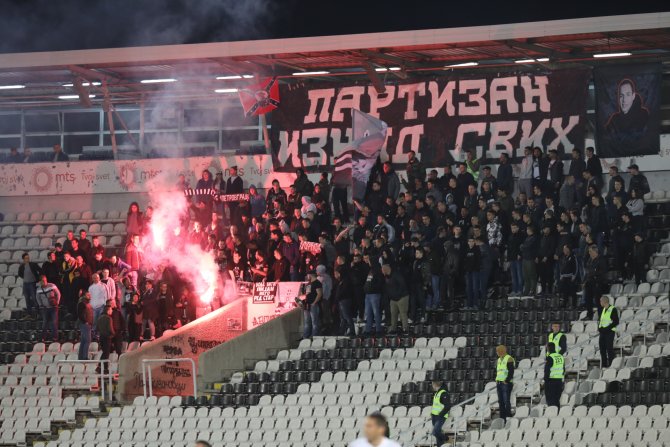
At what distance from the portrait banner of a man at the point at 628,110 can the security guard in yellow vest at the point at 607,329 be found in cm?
778

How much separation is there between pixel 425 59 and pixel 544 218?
6719 mm

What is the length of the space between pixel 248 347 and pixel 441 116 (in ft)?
25.9

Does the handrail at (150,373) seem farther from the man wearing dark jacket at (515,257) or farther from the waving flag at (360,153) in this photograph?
the man wearing dark jacket at (515,257)

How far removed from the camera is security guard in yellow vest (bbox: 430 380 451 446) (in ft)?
68.9

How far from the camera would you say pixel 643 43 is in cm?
2920

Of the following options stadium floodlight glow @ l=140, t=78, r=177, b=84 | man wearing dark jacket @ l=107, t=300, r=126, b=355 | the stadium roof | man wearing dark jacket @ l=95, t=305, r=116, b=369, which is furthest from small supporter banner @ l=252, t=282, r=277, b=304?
stadium floodlight glow @ l=140, t=78, r=177, b=84

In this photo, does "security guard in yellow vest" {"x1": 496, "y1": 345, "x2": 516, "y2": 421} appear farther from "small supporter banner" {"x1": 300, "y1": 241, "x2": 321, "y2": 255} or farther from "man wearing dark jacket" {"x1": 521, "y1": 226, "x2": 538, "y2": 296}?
"small supporter banner" {"x1": 300, "y1": 241, "x2": 321, "y2": 255}

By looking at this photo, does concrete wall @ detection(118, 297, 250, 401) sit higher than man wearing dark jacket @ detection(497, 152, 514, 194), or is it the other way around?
man wearing dark jacket @ detection(497, 152, 514, 194)

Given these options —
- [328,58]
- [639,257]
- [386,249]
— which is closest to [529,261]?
[639,257]

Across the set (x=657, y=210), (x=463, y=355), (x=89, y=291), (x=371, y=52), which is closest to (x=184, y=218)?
(x=89, y=291)

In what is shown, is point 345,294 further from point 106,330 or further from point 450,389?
point 106,330

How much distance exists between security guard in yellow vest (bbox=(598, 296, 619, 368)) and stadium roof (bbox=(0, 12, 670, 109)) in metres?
7.69

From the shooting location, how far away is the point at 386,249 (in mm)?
25922

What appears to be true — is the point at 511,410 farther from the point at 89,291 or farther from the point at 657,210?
the point at 89,291
